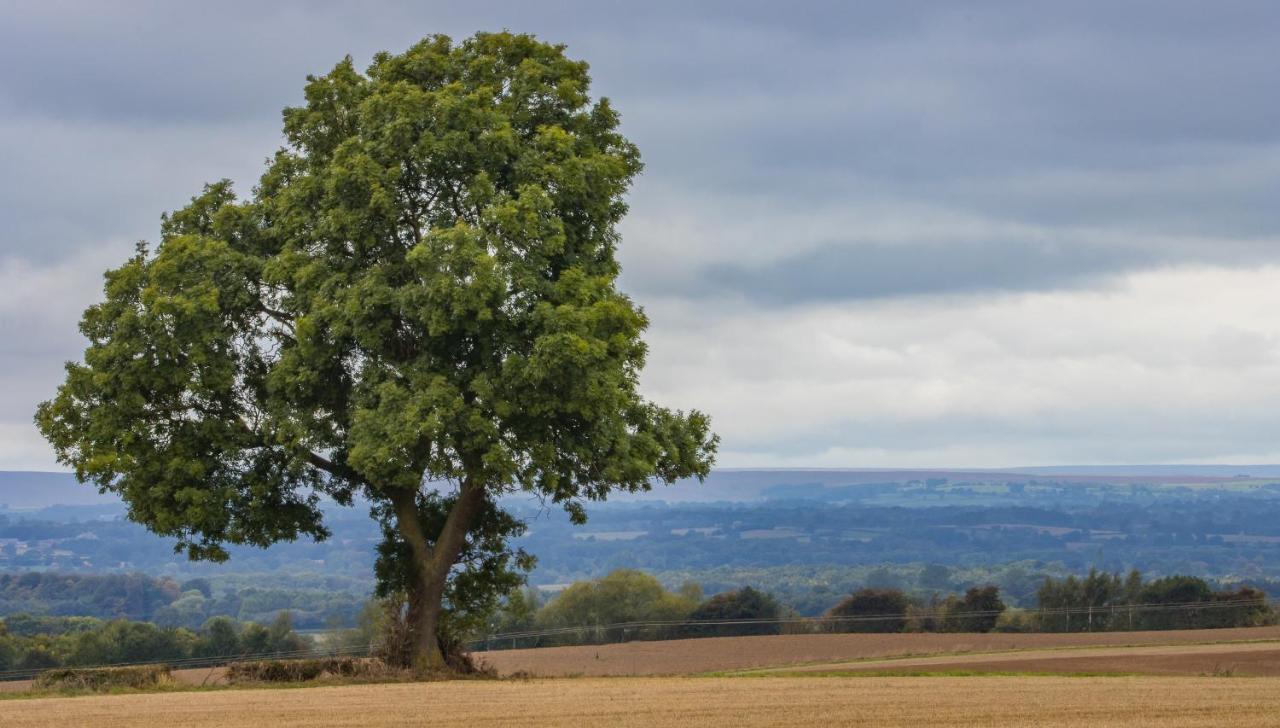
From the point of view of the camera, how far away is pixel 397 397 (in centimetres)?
3203

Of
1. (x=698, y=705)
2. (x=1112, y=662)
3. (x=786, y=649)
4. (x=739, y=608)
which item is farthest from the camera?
(x=739, y=608)

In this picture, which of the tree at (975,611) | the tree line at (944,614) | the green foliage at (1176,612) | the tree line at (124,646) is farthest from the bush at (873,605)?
the tree line at (124,646)

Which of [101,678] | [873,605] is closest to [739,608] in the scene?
[873,605]

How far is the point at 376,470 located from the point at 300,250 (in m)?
6.18

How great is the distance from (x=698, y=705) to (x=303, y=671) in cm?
1125

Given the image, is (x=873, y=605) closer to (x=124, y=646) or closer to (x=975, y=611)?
(x=975, y=611)

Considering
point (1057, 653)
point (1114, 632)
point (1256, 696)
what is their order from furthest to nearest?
point (1114, 632) → point (1057, 653) → point (1256, 696)

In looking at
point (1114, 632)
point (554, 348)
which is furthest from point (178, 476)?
point (1114, 632)

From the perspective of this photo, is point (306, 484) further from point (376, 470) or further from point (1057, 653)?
point (1057, 653)

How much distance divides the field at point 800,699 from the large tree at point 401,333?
4970mm

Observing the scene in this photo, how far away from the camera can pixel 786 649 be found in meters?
50.4

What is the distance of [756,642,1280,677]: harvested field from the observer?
126ft

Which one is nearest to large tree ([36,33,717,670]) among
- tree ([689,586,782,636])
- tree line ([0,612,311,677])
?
tree line ([0,612,311,677])

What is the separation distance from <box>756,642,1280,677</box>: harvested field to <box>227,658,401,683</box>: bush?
12483mm
